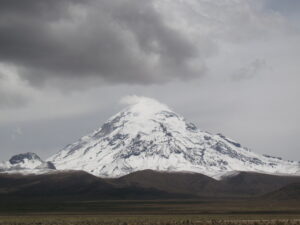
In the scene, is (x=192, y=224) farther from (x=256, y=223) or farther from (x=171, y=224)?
(x=256, y=223)

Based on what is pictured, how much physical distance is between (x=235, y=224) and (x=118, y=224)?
22612 millimetres

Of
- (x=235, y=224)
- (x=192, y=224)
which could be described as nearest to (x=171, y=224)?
(x=192, y=224)

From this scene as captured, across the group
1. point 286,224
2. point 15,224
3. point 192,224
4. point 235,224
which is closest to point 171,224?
point 192,224

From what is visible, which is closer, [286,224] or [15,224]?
[286,224]

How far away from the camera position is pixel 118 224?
117 m

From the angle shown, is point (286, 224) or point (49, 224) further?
point (49, 224)

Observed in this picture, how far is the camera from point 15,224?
120 meters

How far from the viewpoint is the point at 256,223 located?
116938 millimetres

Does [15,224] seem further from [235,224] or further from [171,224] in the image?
[235,224]

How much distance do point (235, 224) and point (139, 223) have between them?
19323mm

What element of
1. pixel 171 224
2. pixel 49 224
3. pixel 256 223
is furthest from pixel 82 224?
pixel 256 223

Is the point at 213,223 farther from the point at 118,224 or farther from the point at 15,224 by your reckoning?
the point at 15,224

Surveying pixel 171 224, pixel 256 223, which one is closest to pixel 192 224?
pixel 171 224

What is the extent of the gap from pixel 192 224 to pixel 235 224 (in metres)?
8.22
